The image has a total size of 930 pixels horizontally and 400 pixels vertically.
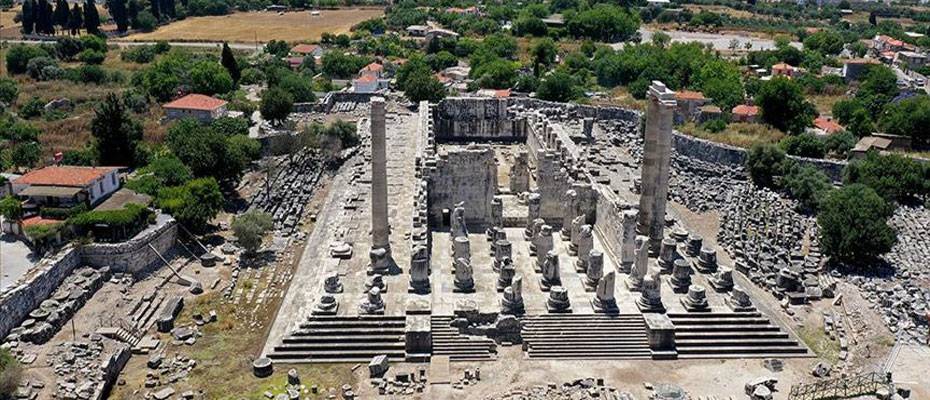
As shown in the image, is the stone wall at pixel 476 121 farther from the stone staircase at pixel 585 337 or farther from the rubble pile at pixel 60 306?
the rubble pile at pixel 60 306

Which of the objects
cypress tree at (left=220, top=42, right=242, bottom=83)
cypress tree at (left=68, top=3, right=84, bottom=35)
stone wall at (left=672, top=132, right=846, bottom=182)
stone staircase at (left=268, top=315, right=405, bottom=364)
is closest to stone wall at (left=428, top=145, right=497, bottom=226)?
stone staircase at (left=268, top=315, right=405, bottom=364)

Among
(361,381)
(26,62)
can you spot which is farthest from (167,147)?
(26,62)

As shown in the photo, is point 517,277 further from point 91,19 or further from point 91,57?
point 91,19

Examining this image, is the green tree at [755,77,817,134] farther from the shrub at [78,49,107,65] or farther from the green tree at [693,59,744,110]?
the shrub at [78,49,107,65]

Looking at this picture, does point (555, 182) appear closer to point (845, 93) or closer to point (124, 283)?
point (124, 283)

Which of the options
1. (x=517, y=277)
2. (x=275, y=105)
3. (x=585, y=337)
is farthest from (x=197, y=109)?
(x=585, y=337)

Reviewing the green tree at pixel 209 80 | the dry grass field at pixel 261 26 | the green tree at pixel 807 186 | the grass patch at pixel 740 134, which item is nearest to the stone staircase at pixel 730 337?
the green tree at pixel 807 186

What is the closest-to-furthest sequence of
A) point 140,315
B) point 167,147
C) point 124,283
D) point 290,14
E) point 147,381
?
point 147,381 < point 140,315 < point 124,283 < point 167,147 < point 290,14
